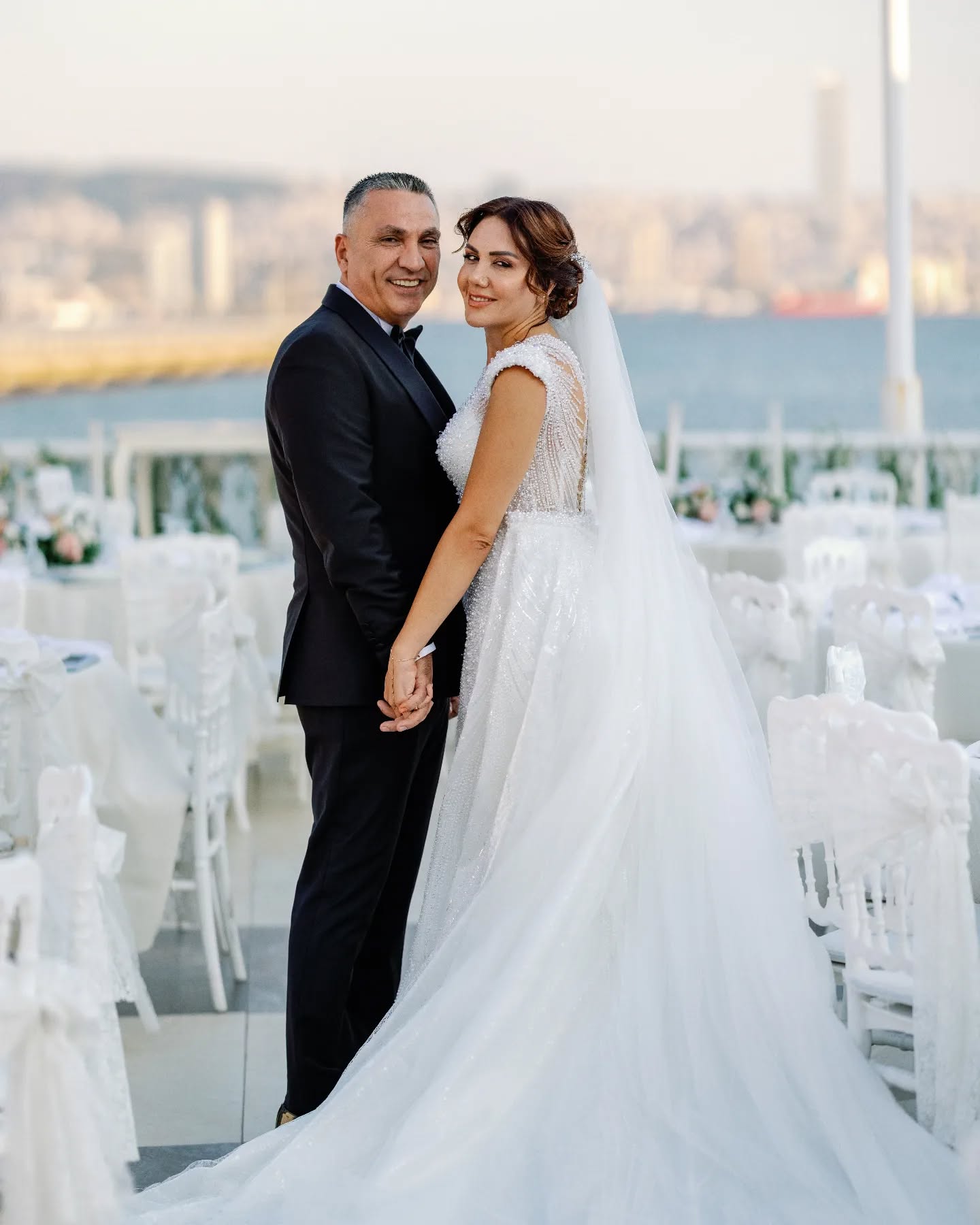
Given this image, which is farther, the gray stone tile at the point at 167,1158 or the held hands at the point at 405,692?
the gray stone tile at the point at 167,1158

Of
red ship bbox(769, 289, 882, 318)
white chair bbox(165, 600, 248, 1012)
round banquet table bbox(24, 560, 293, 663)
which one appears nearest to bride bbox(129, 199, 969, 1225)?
white chair bbox(165, 600, 248, 1012)

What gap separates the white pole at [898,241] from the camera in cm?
866

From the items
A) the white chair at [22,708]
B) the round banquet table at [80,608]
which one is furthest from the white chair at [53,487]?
the white chair at [22,708]

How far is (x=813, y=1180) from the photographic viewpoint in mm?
2377

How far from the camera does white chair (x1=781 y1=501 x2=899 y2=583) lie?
6383 mm

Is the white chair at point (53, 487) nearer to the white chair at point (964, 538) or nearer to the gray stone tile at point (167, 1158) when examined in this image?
the white chair at point (964, 538)

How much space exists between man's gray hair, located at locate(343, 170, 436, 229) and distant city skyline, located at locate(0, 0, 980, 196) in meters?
36.2

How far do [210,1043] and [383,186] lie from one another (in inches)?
73.6

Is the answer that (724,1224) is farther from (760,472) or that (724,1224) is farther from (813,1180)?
(760,472)

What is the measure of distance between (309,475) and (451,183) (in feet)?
123

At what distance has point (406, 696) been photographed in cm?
261

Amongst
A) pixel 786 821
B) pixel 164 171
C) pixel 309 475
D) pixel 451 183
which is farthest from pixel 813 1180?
pixel 164 171

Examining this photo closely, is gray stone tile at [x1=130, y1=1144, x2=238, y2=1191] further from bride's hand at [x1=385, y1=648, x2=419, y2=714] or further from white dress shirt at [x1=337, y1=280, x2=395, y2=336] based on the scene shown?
white dress shirt at [x1=337, y1=280, x2=395, y2=336]

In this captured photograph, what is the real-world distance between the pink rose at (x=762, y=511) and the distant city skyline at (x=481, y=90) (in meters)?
32.4
